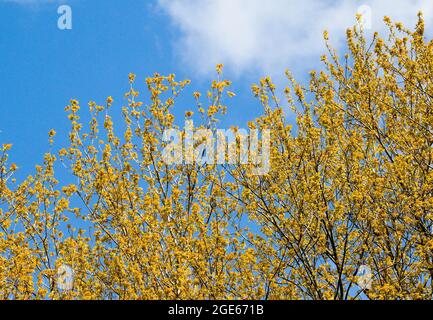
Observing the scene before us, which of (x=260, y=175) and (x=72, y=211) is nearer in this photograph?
(x=260, y=175)

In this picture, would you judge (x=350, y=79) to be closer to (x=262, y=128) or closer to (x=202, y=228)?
(x=262, y=128)

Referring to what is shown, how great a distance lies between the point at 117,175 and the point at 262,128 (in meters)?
2.34

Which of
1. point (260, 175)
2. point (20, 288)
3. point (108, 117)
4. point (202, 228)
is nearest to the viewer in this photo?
point (20, 288)

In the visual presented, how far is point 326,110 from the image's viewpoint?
8.64 m

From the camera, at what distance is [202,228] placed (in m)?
7.73

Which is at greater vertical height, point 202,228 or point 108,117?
point 108,117

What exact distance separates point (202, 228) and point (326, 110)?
260 cm

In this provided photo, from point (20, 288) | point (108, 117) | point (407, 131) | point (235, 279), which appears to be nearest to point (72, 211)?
point (108, 117)

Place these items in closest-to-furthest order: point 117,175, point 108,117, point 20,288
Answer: point 20,288
point 117,175
point 108,117

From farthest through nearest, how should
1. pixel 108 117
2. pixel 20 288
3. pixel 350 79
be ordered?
pixel 350 79
pixel 108 117
pixel 20 288
